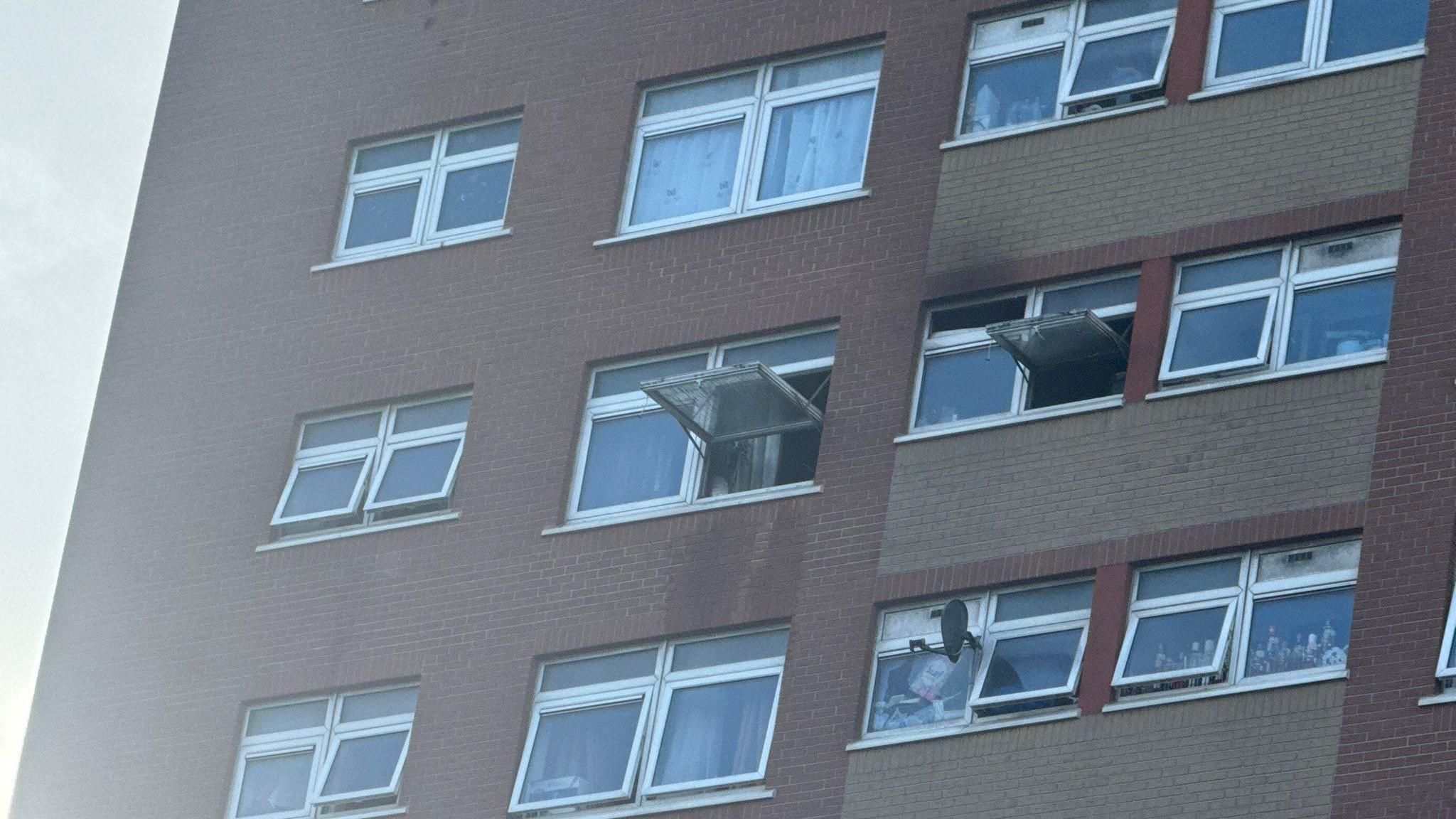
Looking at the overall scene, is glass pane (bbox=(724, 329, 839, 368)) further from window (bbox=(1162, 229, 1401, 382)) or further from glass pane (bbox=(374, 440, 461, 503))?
window (bbox=(1162, 229, 1401, 382))

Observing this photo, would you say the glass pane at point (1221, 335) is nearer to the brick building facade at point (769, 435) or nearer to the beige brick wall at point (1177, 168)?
the brick building facade at point (769, 435)

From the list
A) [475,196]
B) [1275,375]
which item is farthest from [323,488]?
[1275,375]

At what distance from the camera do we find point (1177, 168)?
2614cm

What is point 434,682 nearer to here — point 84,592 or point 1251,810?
point 84,592

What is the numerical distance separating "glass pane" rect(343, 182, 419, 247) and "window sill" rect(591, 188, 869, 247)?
2.55m

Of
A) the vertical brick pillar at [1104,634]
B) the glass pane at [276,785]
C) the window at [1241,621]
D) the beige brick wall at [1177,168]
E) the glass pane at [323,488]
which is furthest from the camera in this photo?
the glass pane at [323,488]

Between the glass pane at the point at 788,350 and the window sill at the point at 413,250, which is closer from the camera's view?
the glass pane at the point at 788,350

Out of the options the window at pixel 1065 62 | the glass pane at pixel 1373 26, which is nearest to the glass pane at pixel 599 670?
the window at pixel 1065 62

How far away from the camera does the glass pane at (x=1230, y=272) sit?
25422 mm

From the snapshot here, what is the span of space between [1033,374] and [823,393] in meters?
2.09

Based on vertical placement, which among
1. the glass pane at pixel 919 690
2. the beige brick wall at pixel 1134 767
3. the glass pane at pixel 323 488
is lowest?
the beige brick wall at pixel 1134 767

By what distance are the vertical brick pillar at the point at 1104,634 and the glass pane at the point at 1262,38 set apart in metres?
4.92

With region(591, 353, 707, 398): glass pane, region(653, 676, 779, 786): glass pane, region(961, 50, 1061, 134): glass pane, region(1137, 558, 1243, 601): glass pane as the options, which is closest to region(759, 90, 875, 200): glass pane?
region(961, 50, 1061, 134): glass pane

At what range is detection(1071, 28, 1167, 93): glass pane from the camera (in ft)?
88.1
